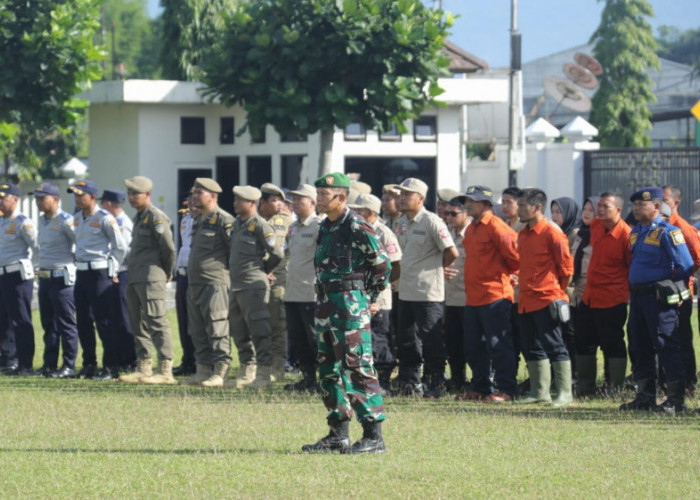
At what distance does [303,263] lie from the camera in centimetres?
1316

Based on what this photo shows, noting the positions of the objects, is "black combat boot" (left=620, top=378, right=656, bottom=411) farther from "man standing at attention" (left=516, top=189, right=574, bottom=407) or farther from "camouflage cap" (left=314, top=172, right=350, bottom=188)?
"camouflage cap" (left=314, top=172, right=350, bottom=188)

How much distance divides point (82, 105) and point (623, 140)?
119 feet

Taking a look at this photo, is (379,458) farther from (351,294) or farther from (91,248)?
(91,248)

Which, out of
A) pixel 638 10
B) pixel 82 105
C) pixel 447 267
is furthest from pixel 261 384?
pixel 638 10

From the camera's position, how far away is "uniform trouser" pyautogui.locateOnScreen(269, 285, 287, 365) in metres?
14.2

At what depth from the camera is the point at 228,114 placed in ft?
115

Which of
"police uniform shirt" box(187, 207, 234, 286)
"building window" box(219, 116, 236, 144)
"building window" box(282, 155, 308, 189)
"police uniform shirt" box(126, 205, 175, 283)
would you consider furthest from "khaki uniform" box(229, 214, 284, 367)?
"building window" box(219, 116, 236, 144)

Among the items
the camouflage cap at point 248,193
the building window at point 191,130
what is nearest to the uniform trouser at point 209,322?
the camouflage cap at point 248,193

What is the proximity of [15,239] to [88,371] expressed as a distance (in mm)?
1863

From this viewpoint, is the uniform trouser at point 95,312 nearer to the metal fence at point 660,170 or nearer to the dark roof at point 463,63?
the metal fence at point 660,170

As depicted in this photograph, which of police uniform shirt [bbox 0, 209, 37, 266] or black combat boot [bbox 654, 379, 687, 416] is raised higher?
police uniform shirt [bbox 0, 209, 37, 266]

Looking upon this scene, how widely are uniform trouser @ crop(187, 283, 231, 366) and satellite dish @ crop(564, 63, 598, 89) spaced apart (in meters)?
30.9

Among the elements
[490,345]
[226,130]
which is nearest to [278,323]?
[490,345]

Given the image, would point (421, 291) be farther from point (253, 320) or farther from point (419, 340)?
point (253, 320)
